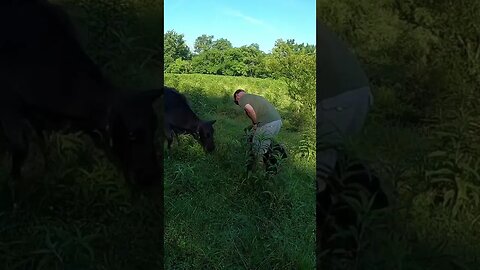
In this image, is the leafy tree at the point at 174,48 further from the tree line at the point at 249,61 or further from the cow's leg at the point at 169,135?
the cow's leg at the point at 169,135

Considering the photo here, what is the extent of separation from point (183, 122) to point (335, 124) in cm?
128

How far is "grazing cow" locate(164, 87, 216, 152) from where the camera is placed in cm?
352

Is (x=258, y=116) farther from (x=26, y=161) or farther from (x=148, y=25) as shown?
(x=26, y=161)

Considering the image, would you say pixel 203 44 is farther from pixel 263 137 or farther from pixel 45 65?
pixel 45 65

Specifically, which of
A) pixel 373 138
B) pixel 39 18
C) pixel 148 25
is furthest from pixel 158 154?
pixel 373 138

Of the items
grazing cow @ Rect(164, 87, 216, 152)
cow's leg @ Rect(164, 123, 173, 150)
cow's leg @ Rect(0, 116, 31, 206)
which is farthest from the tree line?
cow's leg @ Rect(0, 116, 31, 206)

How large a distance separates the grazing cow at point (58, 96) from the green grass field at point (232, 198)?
2.71 ft

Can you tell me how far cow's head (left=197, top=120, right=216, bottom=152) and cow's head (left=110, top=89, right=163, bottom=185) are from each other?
866mm

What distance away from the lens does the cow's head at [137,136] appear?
2.67 metres

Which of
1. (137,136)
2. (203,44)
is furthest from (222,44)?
(137,136)

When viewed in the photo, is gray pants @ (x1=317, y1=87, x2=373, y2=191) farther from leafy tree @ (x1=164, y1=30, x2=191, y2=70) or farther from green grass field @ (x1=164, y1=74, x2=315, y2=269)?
leafy tree @ (x1=164, y1=30, x2=191, y2=70)

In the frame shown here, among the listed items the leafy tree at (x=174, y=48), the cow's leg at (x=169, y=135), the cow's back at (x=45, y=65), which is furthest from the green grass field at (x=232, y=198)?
the cow's back at (x=45, y=65)

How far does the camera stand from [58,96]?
264 centimetres

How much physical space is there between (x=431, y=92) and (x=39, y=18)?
6.66 feet
